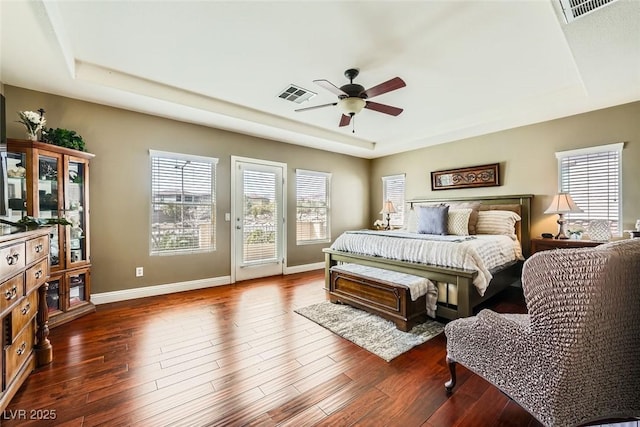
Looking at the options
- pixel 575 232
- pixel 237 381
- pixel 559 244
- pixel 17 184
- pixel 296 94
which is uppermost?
pixel 296 94

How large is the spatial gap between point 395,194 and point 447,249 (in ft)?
11.4

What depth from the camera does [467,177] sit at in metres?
4.90

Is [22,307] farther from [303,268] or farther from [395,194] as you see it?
[395,194]

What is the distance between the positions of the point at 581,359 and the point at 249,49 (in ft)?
10.5

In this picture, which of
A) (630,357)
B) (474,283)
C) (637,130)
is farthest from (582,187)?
(630,357)

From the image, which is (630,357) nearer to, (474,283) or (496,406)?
(496,406)

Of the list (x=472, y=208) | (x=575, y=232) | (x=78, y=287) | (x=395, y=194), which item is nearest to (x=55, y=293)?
(x=78, y=287)

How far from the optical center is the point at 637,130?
3350 millimetres

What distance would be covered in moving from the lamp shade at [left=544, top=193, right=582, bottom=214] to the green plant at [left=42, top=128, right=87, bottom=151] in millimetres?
5984

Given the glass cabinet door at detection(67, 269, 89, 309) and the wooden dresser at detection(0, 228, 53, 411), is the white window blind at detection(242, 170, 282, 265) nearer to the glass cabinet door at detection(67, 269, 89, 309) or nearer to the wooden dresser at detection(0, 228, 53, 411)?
the glass cabinet door at detection(67, 269, 89, 309)

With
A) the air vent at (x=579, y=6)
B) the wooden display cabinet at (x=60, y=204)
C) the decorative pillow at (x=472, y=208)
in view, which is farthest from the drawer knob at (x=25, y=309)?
the decorative pillow at (x=472, y=208)

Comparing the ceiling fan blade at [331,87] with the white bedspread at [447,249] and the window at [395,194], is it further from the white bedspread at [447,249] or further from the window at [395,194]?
the window at [395,194]

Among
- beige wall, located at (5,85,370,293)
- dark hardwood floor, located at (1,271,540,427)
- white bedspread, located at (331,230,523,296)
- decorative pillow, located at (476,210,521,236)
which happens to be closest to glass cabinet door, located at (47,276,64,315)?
dark hardwood floor, located at (1,271,540,427)

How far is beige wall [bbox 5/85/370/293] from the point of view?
3359mm
